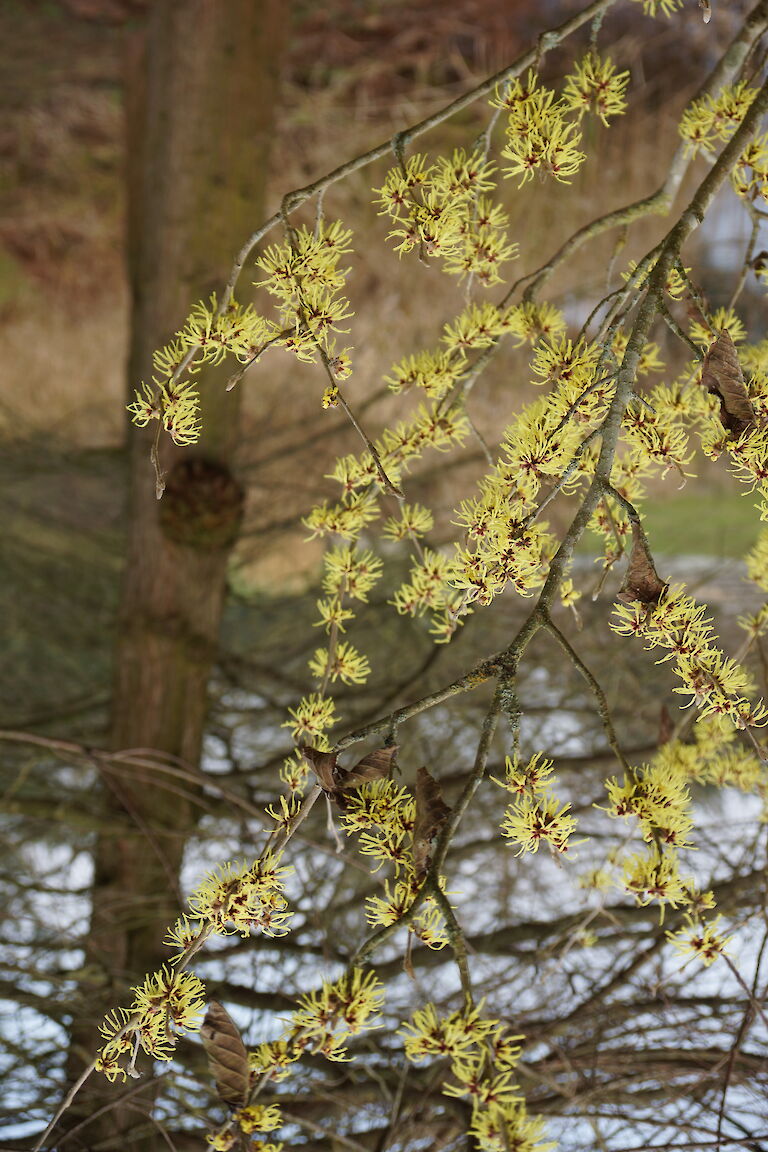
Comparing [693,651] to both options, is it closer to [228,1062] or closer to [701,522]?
[228,1062]

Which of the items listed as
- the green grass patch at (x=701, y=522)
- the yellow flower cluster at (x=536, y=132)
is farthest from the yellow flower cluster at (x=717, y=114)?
the green grass patch at (x=701, y=522)

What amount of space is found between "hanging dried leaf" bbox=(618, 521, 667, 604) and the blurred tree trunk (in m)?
0.73

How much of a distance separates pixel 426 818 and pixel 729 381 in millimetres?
221

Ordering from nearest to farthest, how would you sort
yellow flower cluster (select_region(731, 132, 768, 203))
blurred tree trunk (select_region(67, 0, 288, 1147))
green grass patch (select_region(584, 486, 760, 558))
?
1. yellow flower cluster (select_region(731, 132, 768, 203))
2. blurred tree trunk (select_region(67, 0, 288, 1147))
3. green grass patch (select_region(584, 486, 760, 558))

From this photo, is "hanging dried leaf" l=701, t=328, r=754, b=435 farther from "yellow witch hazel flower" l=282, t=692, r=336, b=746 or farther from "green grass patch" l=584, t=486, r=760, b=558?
"green grass patch" l=584, t=486, r=760, b=558

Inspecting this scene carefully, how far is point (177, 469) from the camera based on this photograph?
1.08m

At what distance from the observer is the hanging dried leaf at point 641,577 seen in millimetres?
396

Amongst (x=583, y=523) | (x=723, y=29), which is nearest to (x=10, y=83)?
(x=723, y=29)

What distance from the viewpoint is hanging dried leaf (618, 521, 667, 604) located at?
1.30 feet

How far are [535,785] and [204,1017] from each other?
0.18 metres

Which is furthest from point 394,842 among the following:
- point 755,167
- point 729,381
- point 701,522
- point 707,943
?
point 701,522

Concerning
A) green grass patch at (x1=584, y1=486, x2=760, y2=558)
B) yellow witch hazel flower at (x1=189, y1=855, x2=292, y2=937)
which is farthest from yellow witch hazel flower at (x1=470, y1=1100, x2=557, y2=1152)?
green grass patch at (x1=584, y1=486, x2=760, y2=558)

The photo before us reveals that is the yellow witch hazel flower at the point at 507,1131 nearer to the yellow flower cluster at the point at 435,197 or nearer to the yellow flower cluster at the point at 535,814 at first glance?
the yellow flower cluster at the point at 535,814

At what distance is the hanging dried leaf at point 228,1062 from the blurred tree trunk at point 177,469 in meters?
0.67
